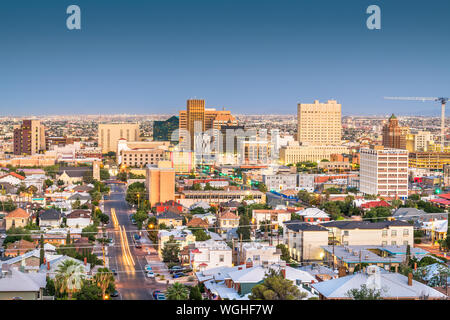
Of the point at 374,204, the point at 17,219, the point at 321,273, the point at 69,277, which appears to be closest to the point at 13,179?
the point at 17,219

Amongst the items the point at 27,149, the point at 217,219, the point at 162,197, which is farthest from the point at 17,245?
the point at 27,149

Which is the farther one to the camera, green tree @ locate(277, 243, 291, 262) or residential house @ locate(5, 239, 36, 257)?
residential house @ locate(5, 239, 36, 257)

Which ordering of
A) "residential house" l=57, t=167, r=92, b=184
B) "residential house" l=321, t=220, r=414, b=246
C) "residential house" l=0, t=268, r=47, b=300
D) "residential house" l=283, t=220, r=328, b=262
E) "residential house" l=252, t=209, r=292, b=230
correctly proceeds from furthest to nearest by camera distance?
"residential house" l=57, t=167, r=92, b=184, "residential house" l=252, t=209, r=292, b=230, "residential house" l=321, t=220, r=414, b=246, "residential house" l=283, t=220, r=328, b=262, "residential house" l=0, t=268, r=47, b=300

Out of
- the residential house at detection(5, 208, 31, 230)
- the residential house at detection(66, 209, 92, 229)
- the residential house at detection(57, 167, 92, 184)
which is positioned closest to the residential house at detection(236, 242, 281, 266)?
the residential house at detection(66, 209, 92, 229)

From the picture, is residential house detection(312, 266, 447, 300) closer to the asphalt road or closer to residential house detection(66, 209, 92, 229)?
the asphalt road

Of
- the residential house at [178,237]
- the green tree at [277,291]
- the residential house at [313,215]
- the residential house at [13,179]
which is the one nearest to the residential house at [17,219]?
the residential house at [178,237]

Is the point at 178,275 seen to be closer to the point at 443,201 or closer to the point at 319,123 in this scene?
the point at 443,201

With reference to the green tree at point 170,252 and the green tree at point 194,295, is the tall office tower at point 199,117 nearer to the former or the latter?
the green tree at point 170,252
